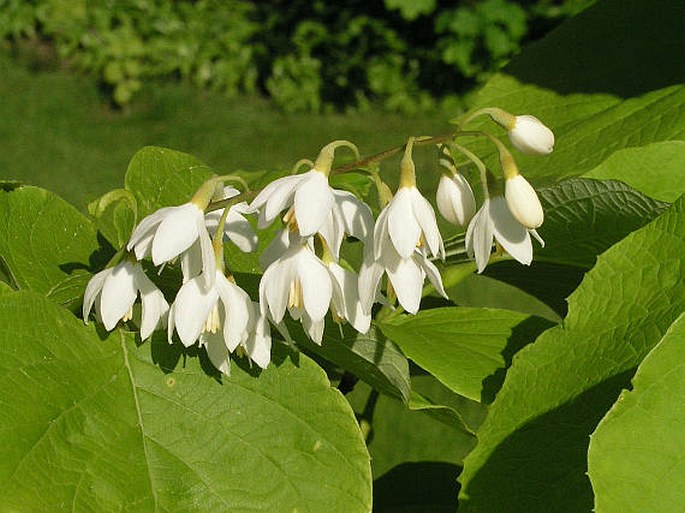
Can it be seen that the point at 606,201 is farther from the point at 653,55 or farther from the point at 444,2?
the point at 444,2

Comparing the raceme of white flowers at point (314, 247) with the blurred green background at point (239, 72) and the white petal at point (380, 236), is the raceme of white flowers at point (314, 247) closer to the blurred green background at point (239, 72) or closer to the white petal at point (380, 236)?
the white petal at point (380, 236)

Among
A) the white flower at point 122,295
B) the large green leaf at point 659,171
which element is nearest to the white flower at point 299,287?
the white flower at point 122,295

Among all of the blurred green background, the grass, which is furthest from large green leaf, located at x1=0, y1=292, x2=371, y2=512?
the blurred green background

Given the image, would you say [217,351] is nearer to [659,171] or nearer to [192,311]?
[192,311]

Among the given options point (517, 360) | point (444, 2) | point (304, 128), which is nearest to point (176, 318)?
point (517, 360)

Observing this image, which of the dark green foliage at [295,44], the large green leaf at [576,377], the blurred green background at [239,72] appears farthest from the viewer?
the dark green foliage at [295,44]

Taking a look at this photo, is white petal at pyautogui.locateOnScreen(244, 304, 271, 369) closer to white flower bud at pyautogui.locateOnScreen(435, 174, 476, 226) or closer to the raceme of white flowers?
the raceme of white flowers
